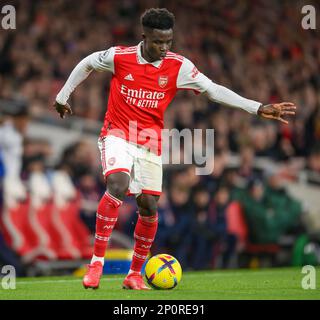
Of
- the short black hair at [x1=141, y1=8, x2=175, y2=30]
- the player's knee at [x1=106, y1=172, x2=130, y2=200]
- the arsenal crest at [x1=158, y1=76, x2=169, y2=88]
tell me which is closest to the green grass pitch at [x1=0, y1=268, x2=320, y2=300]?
the player's knee at [x1=106, y1=172, x2=130, y2=200]

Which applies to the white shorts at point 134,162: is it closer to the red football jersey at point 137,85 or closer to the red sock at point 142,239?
the red football jersey at point 137,85

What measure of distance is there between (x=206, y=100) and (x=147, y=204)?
1084 centimetres

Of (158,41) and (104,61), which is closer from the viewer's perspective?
(158,41)

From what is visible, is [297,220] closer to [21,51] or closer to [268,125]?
[268,125]

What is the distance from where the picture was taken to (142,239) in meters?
9.71

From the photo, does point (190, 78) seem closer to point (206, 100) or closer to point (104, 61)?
point (104, 61)

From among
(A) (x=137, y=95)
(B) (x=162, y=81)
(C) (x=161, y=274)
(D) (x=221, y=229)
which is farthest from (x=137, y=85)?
(D) (x=221, y=229)

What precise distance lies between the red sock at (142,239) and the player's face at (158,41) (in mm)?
1560

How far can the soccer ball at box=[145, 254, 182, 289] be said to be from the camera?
9391mm

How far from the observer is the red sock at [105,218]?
29.7 feet

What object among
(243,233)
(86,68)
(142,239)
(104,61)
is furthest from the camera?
(243,233)

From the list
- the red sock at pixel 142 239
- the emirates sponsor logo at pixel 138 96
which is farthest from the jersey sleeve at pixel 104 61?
the red sock at pixel 142 239

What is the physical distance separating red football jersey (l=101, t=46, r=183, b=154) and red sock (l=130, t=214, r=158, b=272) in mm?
700

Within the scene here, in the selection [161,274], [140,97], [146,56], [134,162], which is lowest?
[161,274]
